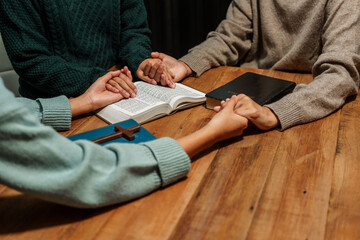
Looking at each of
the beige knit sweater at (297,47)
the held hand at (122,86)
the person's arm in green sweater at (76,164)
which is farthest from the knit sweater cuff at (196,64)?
the person's arm in green sweater at (76,164)

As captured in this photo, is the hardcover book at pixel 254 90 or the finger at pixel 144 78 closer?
the hardcover book at pixel 254 90

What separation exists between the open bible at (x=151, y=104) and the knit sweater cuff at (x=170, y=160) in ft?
0.96

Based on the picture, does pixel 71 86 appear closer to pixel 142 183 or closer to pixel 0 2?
pixel 0 2

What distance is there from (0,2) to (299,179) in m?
1.18

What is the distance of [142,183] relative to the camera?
31.0 inches

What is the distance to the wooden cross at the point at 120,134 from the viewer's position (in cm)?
94

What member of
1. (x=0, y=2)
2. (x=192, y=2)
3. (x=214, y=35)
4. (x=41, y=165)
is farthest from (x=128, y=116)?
(x=192, y=2)

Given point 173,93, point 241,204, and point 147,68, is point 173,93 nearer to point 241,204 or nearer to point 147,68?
point 147,68

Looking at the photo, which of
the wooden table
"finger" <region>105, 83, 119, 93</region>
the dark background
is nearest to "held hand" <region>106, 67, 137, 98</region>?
"finger" <region>105, 83, 119, 93</region>

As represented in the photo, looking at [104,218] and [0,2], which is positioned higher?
[0,2]

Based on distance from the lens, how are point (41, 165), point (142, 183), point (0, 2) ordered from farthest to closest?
point (0, 2) < point (142, 183) < point (41, 165)

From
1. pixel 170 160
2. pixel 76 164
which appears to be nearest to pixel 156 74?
pixel 170 160

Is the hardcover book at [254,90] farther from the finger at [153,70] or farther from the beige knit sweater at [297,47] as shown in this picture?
the finger at [153,70]

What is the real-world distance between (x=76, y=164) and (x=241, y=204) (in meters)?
0.38
